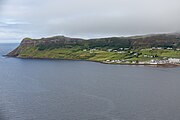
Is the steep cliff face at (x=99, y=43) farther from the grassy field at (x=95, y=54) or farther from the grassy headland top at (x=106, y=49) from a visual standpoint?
the grassy field at (x=95, y=54)

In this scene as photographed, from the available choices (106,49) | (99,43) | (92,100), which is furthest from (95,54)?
(92,100)

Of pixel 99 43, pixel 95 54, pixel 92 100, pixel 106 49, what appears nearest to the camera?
pixel 92 100

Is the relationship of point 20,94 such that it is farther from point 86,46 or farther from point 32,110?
point 86,46

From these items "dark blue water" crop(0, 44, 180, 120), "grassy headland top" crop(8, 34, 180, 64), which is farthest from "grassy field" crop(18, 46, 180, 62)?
"dark blue water" crop(0, 44, 180, 120)

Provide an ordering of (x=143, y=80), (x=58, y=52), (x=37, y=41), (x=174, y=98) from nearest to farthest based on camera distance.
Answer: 1. (x=174, y=98)
2. (x=143, y=80)
3. (x=58, y=52)
4. (x=37, y=41)

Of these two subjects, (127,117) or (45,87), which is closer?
(127,117)

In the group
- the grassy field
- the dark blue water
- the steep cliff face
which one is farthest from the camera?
the steep cliff face

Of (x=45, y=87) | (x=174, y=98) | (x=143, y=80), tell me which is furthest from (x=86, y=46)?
(x=174, y=98)

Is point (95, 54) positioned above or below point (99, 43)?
below

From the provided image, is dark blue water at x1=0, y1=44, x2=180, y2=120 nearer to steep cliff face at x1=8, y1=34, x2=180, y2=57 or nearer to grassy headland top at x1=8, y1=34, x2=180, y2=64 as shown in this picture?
grassy headland top at x1=8, y1=34, x2=180, y2=64

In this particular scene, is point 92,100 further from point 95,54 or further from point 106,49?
point 106,49

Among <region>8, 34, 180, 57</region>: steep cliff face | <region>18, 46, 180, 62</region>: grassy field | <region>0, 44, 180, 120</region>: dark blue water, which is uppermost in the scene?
<region>8, 34, 180, 57</region>: steep cliff face
